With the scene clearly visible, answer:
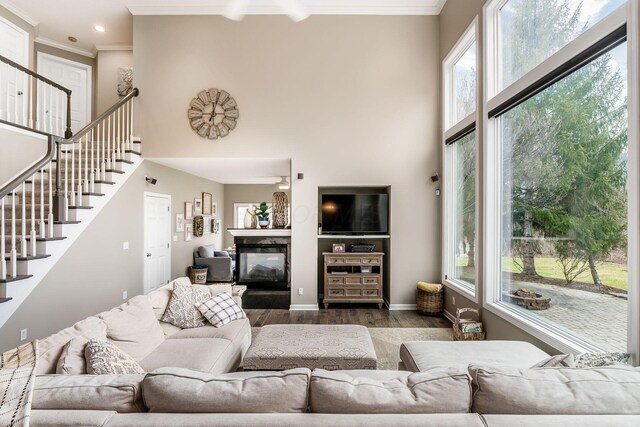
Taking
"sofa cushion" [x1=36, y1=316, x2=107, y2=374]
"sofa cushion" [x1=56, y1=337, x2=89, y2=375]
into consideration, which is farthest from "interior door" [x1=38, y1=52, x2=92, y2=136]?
"sofa cushion" [x1=56, y1=337, x2=89, y2=375]

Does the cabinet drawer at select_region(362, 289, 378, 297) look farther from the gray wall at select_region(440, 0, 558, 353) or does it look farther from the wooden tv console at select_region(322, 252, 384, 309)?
the gray wall at select_region(440, 0, 558, 353)

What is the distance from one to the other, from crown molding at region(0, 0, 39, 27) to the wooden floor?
6129mm

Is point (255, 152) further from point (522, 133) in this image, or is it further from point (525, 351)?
point (525, 351)

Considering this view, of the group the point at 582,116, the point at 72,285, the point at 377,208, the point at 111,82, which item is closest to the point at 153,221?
the point at 72,285

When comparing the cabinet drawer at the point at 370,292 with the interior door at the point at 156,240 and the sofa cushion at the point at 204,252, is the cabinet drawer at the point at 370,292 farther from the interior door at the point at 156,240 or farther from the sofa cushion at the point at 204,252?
the sofa cushion at the point at 204,252

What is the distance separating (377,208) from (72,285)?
4326 millimetres

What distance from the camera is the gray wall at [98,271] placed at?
140 inches

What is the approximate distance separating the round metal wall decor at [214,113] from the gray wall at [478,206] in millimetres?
3410

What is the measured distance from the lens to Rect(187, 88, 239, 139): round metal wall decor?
5188 mm

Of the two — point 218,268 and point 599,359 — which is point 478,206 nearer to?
point 599,359

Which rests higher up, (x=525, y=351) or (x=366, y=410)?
(x=366, y=410)

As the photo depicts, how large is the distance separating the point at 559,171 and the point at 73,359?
3522mm

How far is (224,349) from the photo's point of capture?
257 centimetres

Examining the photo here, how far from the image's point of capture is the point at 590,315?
2318 millimetres
